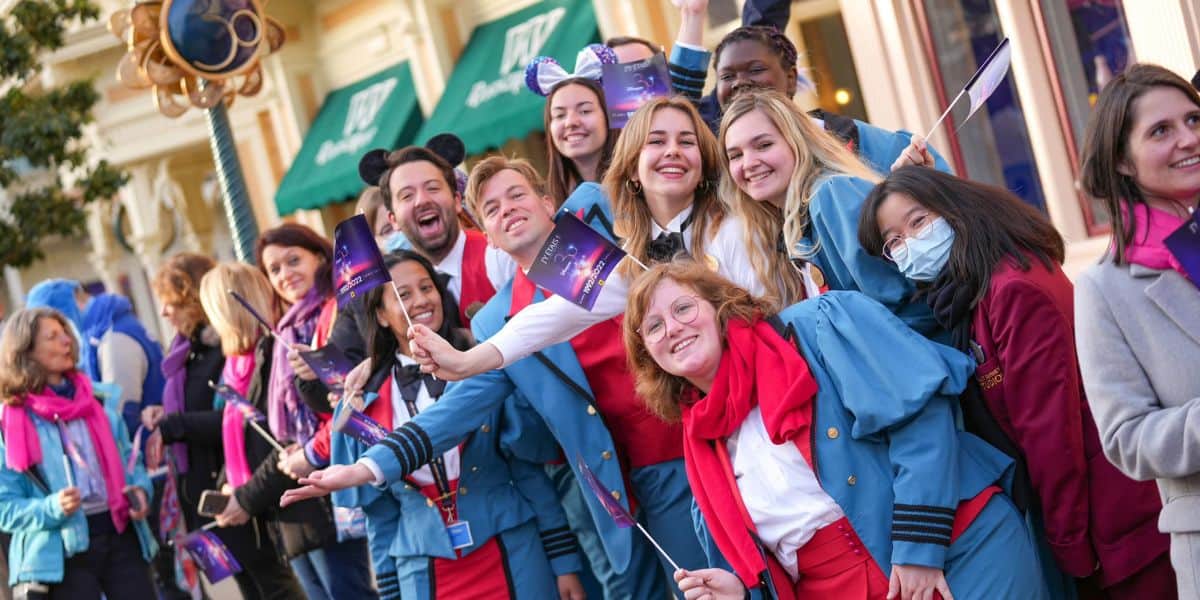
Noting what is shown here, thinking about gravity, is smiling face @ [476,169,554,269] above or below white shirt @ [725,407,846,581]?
above

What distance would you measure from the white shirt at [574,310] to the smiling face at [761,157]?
0.62ft

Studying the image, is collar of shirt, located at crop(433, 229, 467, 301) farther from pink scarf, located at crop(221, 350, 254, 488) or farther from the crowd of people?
pink scarf, located at crop(221, 350, 254, 488)

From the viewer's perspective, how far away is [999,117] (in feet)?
31.8

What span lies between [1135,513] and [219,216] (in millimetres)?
23265

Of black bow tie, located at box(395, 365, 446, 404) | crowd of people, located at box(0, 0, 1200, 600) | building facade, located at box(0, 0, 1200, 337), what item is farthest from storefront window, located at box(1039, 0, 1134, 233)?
black bow tie, located at box(395, 365, 446, 404)

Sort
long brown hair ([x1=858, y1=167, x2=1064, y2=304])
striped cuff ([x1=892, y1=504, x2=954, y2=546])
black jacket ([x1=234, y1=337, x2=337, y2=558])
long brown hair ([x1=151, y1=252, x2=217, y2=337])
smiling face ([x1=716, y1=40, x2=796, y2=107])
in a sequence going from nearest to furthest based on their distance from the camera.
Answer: striped cuff ([x1=892, y1=504, x2=954, y2=546]), long brown hair ([x1=858, y1=167, x2=1064, y2=304]), smiling face ([x1=716, y1=40, x2=796, y2=107]), black jacket ([x1=234, y1=337, x2=337, y2=558]), long brown hair ([x1=151, y1=252, x2=217, y2=337])

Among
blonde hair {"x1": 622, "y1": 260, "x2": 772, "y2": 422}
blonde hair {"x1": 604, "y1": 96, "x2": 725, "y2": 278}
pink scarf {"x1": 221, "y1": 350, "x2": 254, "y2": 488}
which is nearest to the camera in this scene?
blonde hair {"x1": 622, "y1": 260, "x2": 772, "y2": 422}

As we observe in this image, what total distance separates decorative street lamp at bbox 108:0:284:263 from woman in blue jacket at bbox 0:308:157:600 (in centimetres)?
140

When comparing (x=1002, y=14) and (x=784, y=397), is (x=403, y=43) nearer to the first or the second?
(x=1002, y=14)

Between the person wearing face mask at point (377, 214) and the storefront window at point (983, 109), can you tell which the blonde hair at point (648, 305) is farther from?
the storefront window at point (983, 109)

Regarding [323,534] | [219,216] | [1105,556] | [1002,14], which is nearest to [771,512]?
[1105,556]

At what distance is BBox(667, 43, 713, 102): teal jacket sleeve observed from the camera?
18.1 ft

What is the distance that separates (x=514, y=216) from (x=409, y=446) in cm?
84

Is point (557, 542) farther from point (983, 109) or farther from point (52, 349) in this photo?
point (983, 109)
